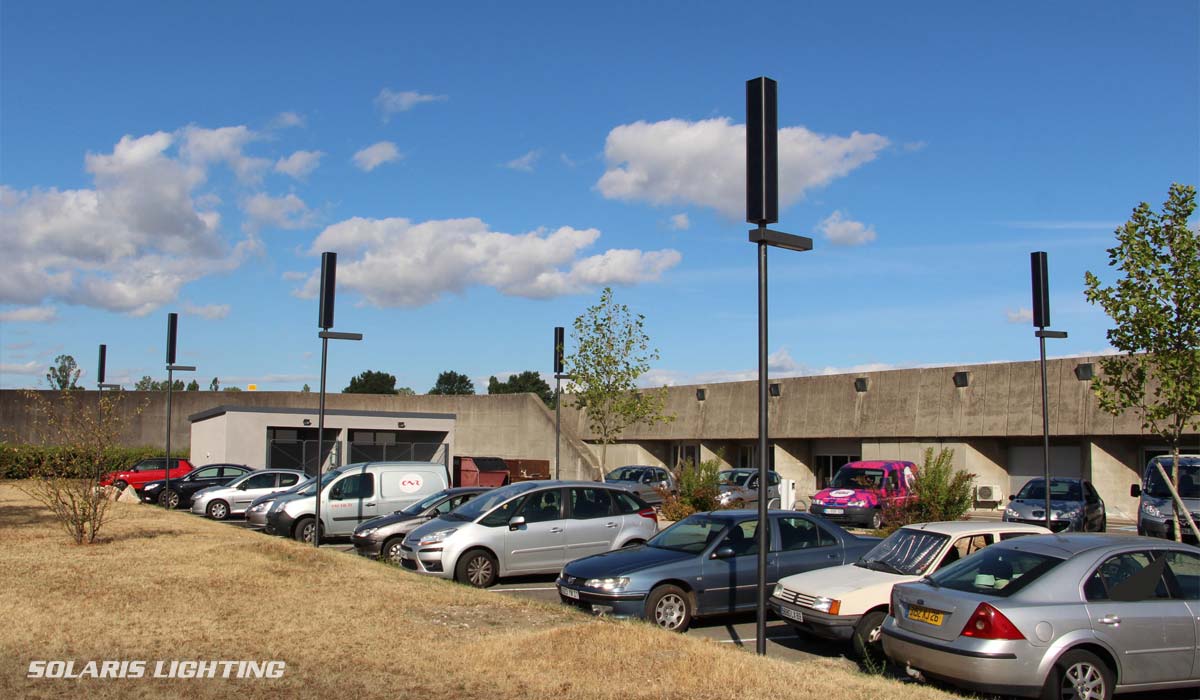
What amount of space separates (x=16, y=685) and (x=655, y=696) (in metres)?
4.75

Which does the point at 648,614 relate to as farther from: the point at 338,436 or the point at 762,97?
the point at 338,436

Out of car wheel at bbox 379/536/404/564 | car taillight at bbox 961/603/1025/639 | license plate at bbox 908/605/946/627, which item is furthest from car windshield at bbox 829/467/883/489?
car taillight at bbox 961/603/1025/639

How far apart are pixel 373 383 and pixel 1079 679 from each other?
117 meters

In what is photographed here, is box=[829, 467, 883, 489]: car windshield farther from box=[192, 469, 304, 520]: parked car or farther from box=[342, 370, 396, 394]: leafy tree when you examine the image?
box=[342, 370, 396, 394]: leafy tree

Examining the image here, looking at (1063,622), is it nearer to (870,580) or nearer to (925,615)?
(925,615)

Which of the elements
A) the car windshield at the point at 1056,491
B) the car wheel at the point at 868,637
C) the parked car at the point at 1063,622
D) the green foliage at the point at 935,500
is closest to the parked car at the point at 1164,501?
the car windshield at the point at 1056,491

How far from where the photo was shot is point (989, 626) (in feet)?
24.8

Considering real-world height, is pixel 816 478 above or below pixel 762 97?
below

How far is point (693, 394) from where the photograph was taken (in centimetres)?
4684

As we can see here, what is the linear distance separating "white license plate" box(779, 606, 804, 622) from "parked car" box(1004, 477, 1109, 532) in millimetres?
14217

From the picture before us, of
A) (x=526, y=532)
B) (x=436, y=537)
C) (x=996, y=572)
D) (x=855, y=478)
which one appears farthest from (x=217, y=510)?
(x=996, y=572)

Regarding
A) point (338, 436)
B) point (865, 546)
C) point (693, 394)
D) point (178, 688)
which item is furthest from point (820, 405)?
point (178, 688)

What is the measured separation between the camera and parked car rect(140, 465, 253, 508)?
3006cm

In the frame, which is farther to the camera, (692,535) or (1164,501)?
(1164,501)
